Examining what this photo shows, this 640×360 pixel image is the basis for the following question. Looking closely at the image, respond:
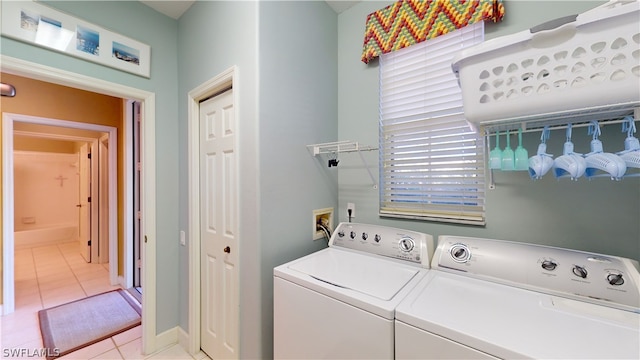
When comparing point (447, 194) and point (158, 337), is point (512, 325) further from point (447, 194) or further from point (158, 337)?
point (158, 337)

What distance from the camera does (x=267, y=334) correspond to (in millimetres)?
1459

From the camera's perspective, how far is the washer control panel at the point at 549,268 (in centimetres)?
89

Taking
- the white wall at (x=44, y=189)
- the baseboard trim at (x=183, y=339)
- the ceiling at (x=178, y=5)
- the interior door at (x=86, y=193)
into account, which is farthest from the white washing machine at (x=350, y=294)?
the white wall at (x=44, y=189)

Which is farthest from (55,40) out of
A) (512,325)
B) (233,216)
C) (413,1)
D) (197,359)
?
(512,325)

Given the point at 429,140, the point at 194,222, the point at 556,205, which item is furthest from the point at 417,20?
the point at 194,222

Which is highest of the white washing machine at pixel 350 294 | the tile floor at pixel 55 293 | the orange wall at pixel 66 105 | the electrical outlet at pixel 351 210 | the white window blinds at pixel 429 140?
the orange wall at pixel 66 105

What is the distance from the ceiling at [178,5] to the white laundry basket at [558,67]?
1.24 m

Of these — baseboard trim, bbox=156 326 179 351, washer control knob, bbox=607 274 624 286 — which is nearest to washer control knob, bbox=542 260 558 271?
washer control knob, bbox=607 274 624 286

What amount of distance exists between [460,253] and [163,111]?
7.79 ft

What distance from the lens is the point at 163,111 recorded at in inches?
79.4

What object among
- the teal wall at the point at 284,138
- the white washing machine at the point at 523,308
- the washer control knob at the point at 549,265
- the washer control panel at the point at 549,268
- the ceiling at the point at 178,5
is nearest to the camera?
the white washing machine at the point at 523,308

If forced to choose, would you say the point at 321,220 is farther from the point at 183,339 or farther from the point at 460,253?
the point at 183,339

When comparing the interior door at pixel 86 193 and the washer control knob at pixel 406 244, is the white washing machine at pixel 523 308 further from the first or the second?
the interior door at pixel 86 193

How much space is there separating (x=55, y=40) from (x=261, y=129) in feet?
4.73
